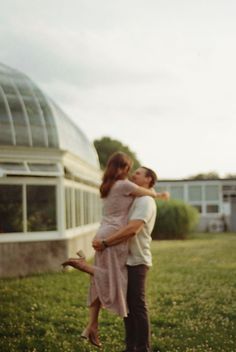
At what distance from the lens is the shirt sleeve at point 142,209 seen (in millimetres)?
5379

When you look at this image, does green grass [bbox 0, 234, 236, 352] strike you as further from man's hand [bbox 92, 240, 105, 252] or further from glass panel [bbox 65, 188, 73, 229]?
glass panel [bbox 65, 188, 73, 229]

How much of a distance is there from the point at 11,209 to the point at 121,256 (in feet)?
29.4

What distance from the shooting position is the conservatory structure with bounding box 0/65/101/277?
1397cm

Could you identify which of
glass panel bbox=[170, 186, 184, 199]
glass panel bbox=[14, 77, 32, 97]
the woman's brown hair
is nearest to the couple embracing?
the woman's brown hair

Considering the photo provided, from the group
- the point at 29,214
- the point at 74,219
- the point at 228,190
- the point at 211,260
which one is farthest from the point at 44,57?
the point at 228,190

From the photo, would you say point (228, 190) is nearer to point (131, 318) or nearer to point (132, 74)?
point (132, 74)

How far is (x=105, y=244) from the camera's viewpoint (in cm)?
538

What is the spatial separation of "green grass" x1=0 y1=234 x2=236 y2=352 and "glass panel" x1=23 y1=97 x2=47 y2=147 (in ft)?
10.6

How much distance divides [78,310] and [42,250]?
5.33m

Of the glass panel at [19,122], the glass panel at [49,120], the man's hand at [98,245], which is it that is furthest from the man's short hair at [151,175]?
the glass panel at [49,120]

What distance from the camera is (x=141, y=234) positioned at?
552 cm

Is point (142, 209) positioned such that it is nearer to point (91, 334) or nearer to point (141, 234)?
point (141, 234)

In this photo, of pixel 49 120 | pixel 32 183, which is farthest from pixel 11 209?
pixel 49 120

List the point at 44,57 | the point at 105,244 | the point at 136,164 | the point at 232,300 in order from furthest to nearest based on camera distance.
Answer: the point at 136,164, the point at 44,57, the point at 232,300, the point at 105,244
